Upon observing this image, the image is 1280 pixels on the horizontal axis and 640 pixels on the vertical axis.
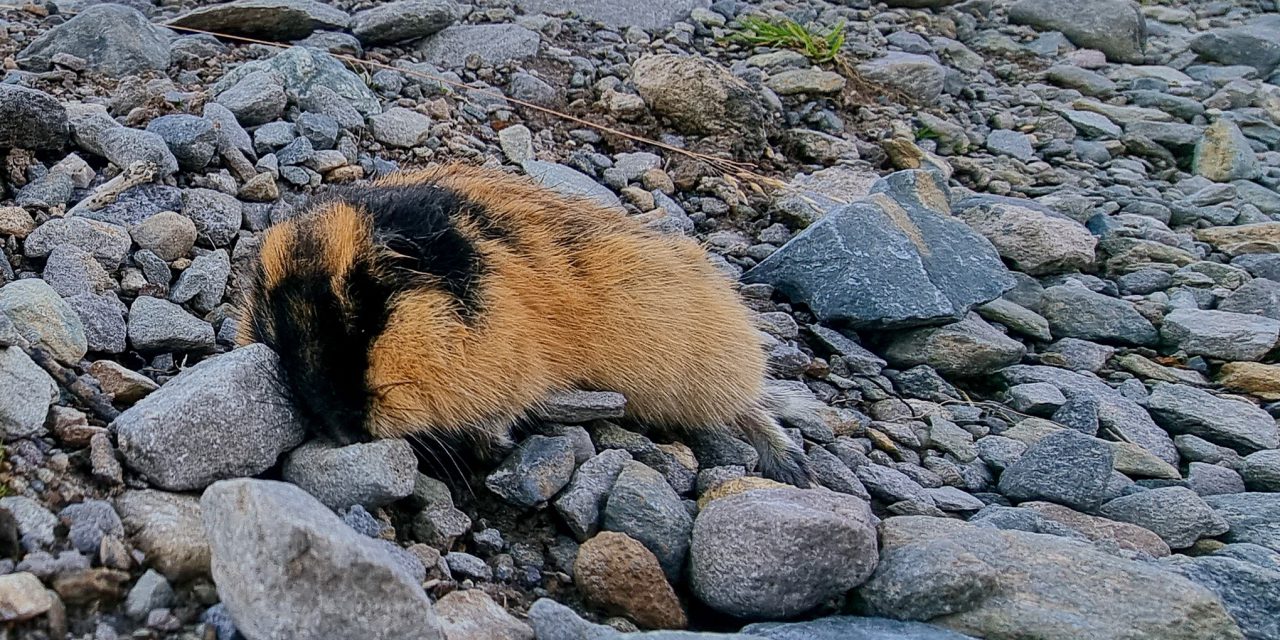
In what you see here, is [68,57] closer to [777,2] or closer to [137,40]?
[137,40]

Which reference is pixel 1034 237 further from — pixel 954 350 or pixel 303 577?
pixel 303 577

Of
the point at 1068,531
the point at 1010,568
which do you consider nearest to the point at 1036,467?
the point at 1068,531

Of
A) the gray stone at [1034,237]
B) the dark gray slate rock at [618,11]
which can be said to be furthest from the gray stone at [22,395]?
the dark gray slate rock at [618,11]

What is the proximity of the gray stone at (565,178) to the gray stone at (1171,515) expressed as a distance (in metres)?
2.69

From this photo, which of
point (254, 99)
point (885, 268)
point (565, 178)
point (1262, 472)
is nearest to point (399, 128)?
point (254, 99)

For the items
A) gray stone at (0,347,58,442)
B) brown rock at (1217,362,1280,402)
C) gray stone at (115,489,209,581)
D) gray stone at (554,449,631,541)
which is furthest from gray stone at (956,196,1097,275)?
gray stone at (0,347,58,442)

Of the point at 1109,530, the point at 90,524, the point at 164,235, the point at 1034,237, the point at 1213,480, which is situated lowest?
the point at 1213,480

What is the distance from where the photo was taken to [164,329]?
11.2ft

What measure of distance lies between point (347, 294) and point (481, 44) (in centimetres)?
424

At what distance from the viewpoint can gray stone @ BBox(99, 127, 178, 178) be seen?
4301 millimetres

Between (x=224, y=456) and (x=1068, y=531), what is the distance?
8.04 feet

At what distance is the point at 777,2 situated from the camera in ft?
31.0

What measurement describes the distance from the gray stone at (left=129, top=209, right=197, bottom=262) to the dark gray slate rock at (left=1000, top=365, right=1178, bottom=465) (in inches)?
140

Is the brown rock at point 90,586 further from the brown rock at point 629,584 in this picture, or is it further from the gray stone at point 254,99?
the gray stone at point 254,99
